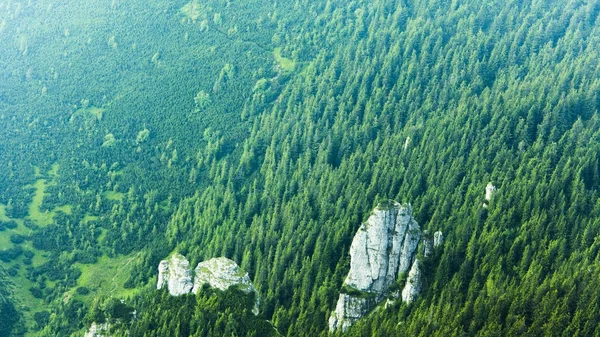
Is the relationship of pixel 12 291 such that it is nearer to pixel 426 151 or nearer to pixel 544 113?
pixel 426 151

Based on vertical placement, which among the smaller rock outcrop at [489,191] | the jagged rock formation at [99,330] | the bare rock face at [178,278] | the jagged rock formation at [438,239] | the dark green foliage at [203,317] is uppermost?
the smaller rock outcrop at [489,191]

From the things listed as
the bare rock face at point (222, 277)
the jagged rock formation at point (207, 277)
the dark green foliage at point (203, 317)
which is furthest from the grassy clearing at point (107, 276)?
the dark green foliage at point (203, 317)

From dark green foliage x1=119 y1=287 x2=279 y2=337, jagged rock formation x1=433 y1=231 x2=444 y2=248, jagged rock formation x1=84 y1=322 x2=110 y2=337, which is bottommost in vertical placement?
jagged rock formation x1=84 y1=322 x2=110 y2=337

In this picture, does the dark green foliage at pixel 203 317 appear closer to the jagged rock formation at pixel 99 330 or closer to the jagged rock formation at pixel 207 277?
the jagged rock formation at pixel 207 277

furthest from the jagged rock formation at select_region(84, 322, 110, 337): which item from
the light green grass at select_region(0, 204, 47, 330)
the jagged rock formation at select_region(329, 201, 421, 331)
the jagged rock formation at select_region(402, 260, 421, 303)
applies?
the jagged rock formation at select_region(402, 260, 421, 303)

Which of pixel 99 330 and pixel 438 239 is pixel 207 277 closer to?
pixel 99 330

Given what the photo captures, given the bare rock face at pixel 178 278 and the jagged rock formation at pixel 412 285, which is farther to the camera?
the bare rock face at pixel 178 278

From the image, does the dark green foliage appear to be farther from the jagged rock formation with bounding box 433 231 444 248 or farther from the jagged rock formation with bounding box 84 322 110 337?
the jagged rock formation with bounding box 433 231 444 248
